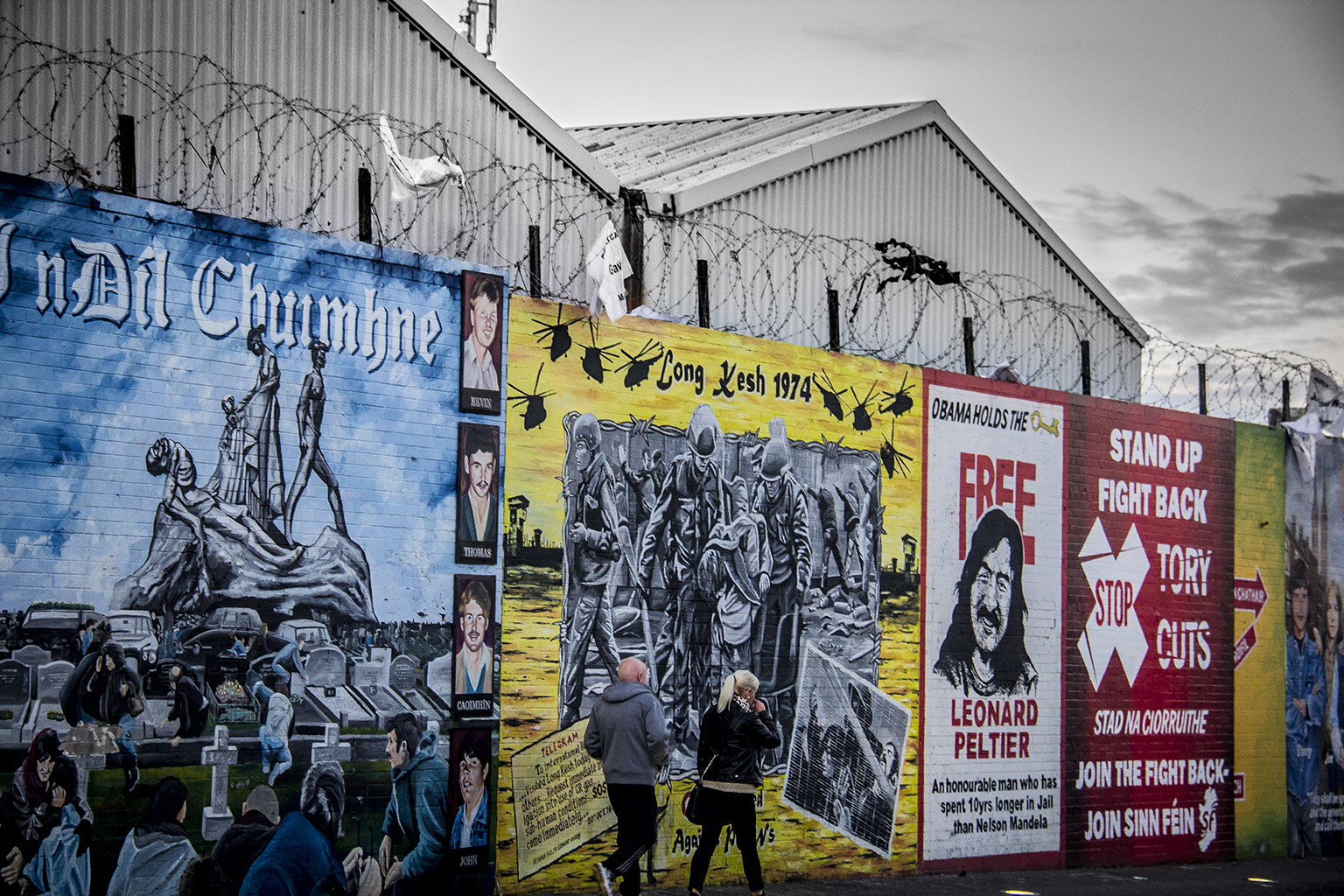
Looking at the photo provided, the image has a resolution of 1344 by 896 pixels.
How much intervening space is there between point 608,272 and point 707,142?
8.36 metres

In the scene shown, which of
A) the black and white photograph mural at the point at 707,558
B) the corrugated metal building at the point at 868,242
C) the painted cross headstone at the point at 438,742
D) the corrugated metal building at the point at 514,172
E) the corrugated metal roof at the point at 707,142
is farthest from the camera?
the corrugated metal roof at the point at 707,142

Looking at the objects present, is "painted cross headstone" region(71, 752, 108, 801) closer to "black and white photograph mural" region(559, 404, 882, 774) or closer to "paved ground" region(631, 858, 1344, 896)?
"black and white photograph mural" region(559, 404, 882, 774)

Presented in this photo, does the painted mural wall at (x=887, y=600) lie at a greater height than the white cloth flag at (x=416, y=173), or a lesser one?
lesser

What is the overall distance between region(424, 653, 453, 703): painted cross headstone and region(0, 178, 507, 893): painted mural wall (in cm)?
2

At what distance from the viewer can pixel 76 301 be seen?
8.12 meters

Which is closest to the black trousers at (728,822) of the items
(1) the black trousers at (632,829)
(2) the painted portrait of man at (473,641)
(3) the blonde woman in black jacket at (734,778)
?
(3) the blonde woman in black jacket at (734,778)

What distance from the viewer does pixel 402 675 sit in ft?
30.8

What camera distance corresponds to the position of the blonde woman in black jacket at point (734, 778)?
31.6 feet

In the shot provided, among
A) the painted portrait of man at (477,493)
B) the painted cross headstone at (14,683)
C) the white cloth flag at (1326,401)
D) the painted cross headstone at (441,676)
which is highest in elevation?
the white cloth flag at (1326,401)

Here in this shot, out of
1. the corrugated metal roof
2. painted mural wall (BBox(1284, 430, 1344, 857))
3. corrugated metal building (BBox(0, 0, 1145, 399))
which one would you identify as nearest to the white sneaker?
corrugated metal building (BBox(0, 0, 1145, 399))

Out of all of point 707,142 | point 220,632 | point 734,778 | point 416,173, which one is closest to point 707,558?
point 734,778

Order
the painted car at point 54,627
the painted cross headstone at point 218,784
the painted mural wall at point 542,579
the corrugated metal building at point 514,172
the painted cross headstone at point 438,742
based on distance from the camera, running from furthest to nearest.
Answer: the corrugated metal building at point 514,172 < the painted cross headstone at point 438,742 < the painted cross headstone at point 218,784 < the painted mural wall at point 542,579 < the painted car at point 54,627

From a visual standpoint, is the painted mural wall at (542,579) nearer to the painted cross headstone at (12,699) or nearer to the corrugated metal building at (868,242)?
the painted cross headstone at (12,699)

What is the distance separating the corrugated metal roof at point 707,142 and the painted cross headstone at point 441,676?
5774 millimetres
